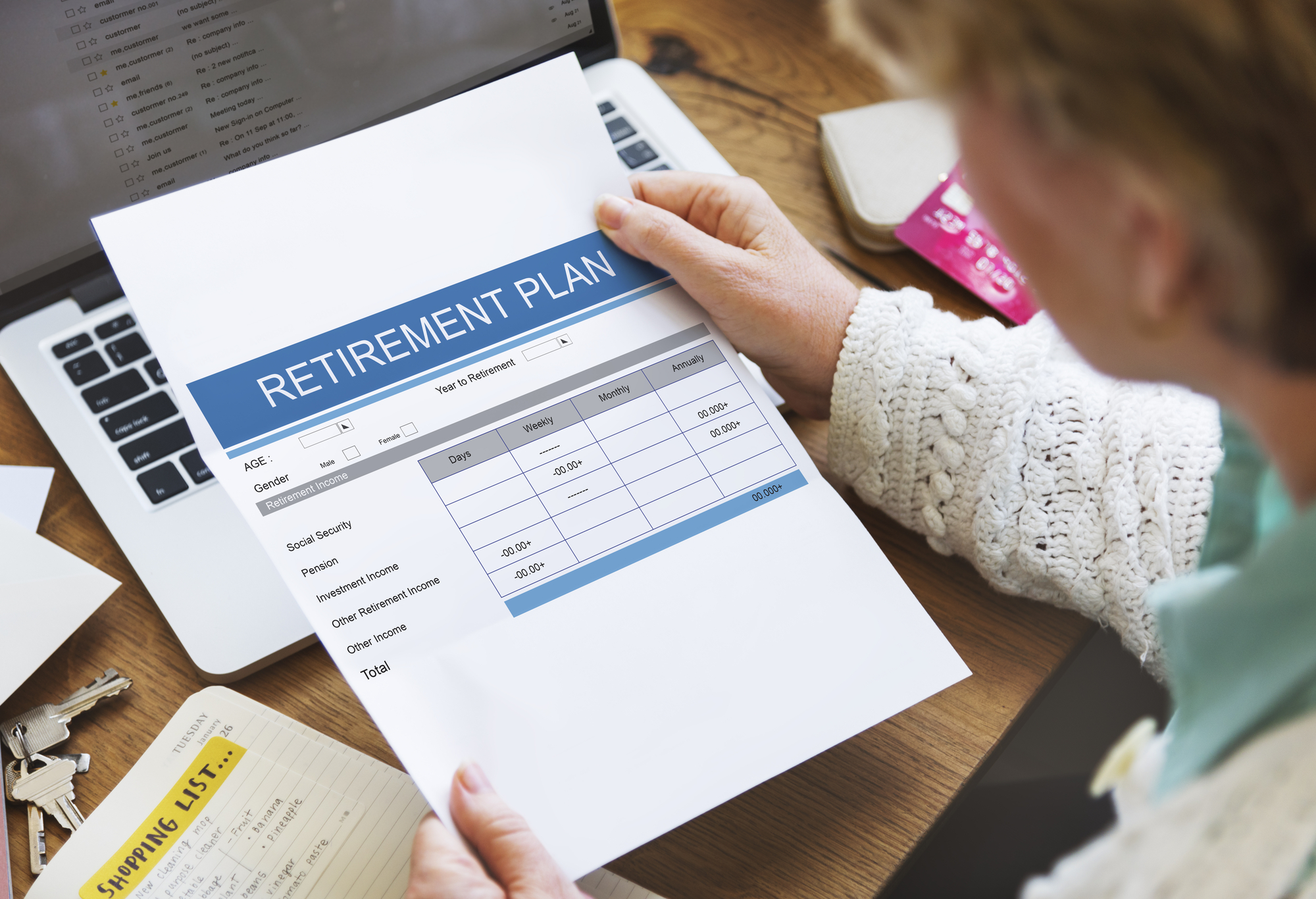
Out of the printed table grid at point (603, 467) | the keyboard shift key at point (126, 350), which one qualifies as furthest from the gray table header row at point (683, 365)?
the keyboard shift key at point (126, 350)

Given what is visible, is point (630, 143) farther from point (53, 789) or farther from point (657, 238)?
point (53, 789)

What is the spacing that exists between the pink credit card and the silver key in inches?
24.3

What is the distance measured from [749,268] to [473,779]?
314mm

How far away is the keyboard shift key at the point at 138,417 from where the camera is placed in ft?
1.87

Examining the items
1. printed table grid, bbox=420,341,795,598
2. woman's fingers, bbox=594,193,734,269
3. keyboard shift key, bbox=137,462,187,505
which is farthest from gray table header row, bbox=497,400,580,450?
keyboard shift key, bbox=137,462,187,505

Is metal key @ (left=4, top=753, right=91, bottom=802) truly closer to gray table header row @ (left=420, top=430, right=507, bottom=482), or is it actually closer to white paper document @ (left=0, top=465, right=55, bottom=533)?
white paper document @ (left=0, top=465, right=55, bottom=533)

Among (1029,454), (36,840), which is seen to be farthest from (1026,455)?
(36,840)

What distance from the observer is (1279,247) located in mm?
260

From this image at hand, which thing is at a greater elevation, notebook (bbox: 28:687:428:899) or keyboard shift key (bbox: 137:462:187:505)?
keyboard shift key (bbox: 137:462:187:505)

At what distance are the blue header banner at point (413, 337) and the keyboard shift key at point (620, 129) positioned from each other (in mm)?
163

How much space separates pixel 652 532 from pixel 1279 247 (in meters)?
0.30

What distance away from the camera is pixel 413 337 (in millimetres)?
501

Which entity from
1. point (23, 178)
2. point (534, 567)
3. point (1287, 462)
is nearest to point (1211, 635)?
point (1287, 462)

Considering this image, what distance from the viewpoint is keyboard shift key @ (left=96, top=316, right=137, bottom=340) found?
0.59 m
